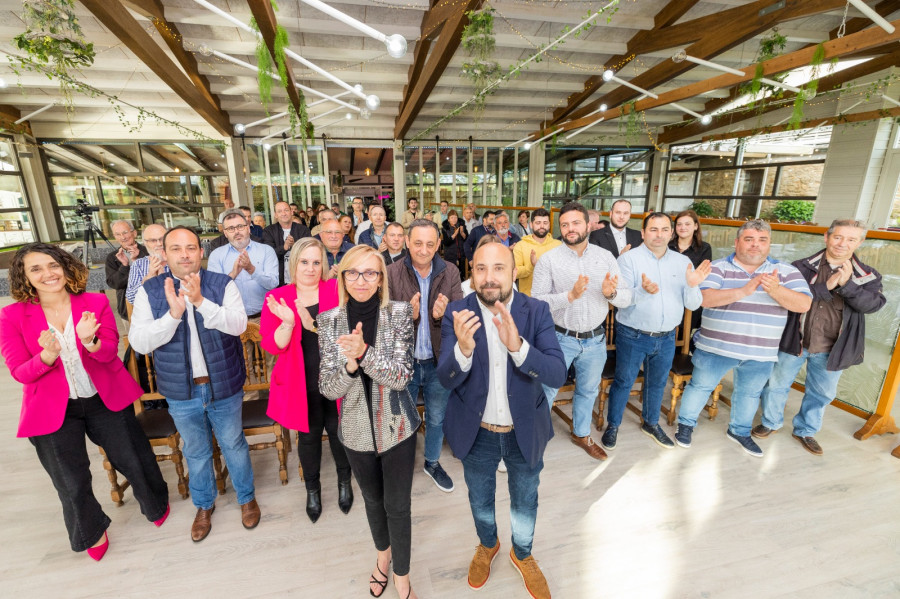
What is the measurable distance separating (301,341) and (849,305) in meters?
3.40

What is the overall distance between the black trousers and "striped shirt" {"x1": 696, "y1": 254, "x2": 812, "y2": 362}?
3.56 m

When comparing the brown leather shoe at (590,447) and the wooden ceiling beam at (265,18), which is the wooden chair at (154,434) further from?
the wooden ceiling beam at (265,18)

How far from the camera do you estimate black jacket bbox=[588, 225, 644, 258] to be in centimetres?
358

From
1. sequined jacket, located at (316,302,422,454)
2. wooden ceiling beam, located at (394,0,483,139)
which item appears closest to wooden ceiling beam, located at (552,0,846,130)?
wooden ceiling beam, located at (394,0,483,139)

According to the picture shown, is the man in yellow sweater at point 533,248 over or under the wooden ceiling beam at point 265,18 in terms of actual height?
under

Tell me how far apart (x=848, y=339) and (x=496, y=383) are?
261 cm

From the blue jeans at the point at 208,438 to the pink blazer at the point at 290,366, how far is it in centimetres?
26

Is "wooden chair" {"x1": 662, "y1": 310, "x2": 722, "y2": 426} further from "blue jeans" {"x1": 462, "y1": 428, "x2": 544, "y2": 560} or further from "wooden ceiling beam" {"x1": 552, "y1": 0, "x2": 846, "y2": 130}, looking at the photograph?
"wooden ceiling beam" {"x1": 552, "y1": 0, "x2": 846, "y2": 130}

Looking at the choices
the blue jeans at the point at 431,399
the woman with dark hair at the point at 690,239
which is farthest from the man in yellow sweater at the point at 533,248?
the blue jeans at the point at 431,399

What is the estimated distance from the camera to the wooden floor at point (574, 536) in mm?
1747

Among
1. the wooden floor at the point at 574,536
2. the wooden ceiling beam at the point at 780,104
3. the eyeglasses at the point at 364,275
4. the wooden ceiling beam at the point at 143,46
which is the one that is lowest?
the wooden floor at the point at 574,536

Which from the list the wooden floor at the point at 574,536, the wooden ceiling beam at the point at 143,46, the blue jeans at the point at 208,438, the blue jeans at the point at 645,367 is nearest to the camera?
the wooden floor at the point at 574,536

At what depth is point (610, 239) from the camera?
3.60 metres

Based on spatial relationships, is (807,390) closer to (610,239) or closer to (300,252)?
(610,239)
